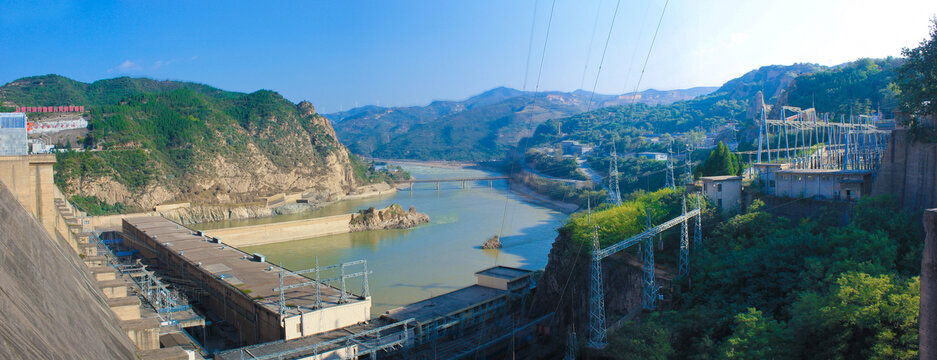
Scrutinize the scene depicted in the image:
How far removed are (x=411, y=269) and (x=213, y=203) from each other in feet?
75.3

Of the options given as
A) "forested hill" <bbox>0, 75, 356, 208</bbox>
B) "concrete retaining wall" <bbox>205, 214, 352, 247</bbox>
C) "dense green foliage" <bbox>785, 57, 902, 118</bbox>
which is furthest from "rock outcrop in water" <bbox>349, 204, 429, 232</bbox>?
"dense green foliage" <bbox>785, 57, 902, 118</bbox>

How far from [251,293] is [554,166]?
41453 millimetres

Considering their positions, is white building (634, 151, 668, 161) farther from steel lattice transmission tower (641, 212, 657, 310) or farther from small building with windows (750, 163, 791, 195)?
steel lattice transmission tower (641, 212, 657, 310)

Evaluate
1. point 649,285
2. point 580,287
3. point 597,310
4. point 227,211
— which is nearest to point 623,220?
point 580,287

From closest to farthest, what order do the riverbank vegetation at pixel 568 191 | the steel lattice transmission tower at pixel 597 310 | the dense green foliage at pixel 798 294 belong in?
the dense green foliage at pixel 798 294, the steel lattice transmission tower at pixel 597 310, the riverbank vegetation at pixel 568 191

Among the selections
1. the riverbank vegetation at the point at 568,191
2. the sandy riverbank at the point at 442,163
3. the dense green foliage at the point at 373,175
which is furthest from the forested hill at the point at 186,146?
the sandy riverbank at the point at 442,163

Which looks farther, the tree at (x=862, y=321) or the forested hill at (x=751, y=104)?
the forested hill at (x=751, y=104)

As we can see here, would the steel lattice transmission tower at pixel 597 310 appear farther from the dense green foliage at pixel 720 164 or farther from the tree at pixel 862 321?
the dense green foliage at pixel 720 164

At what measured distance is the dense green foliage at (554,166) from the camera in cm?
4780

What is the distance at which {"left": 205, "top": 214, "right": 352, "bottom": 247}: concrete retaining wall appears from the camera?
28.4 metres

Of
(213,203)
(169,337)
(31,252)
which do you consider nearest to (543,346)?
(169,337)

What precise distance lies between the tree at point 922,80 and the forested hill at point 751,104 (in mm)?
8947

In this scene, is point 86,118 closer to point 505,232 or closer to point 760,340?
point 505,232

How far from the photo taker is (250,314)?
13273 mm
